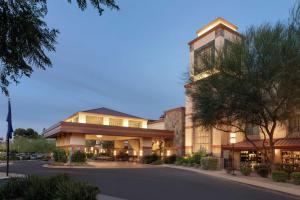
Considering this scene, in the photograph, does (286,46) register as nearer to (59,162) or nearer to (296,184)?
(296,184)

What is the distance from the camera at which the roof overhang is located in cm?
3641

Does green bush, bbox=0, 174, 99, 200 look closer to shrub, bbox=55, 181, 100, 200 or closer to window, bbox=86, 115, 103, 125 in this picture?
shrub, bbox=55, 181, 100, 200

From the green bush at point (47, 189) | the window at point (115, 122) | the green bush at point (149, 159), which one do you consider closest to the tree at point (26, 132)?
the window at point (115, 122)

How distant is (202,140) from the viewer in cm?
4009

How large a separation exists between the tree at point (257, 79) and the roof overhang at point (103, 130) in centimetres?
1738

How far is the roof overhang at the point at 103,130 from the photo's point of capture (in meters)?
36.4

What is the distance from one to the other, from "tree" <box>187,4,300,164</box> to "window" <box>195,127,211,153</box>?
14.4 m

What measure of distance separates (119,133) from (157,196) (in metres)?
27.4

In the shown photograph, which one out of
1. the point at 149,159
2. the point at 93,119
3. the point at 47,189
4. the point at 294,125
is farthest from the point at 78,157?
the point at 47,189

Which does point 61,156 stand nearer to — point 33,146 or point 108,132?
point 108,132

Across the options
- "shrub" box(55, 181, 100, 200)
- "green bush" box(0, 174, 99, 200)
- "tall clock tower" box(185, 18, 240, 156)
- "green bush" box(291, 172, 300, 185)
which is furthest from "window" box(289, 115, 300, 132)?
"shrub" box(55, 181, 100, 200)

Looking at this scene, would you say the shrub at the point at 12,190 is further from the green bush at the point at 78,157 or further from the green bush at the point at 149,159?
the green bush at the point at 149,159

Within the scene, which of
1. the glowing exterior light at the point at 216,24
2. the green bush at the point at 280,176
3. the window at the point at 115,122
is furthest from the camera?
the window at the point at 115,122

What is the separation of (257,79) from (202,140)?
65.0 ft
